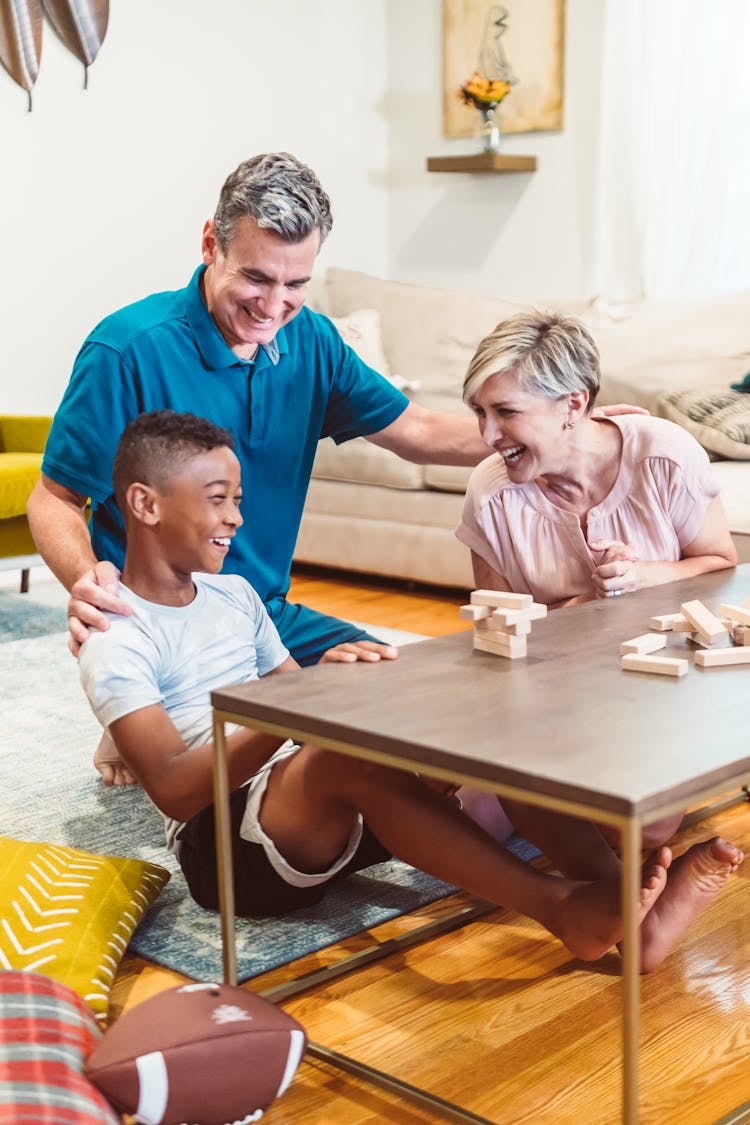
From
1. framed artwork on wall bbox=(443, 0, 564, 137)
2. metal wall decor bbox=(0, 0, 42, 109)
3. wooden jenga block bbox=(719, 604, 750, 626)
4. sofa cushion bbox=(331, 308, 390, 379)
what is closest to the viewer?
wooden jenga block bbox=(719, 604, 750, 626)

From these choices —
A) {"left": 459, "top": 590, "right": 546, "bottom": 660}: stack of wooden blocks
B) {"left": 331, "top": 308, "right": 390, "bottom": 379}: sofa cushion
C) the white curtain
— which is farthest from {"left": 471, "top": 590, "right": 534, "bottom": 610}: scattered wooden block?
the white curtain

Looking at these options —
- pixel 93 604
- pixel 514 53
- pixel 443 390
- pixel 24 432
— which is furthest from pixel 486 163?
pixel 93 604

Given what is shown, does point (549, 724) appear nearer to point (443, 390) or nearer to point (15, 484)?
point (15, 484)

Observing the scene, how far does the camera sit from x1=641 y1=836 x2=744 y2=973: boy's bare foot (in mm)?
1556

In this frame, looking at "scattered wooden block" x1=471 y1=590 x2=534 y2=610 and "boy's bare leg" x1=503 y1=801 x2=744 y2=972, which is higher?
"scattered wooden block" x1=471 y1=590 x2=534 y2=610

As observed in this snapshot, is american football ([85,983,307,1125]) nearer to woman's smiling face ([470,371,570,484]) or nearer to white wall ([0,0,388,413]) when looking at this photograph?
woman's smiling face ([470,371,570,484])

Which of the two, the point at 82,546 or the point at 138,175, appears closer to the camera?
the point at 82,546

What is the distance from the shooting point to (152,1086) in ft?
4.27

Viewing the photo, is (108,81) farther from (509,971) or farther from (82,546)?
(509,971)

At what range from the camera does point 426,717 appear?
138cm

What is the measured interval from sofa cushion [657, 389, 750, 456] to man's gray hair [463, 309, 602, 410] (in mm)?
1726

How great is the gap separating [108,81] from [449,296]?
4.97 feet

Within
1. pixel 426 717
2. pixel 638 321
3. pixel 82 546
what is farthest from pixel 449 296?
pixel 426 717

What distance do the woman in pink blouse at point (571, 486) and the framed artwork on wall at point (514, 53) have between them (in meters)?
3.51
